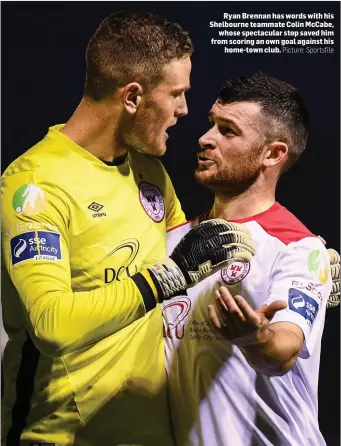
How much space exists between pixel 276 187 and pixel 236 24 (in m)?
0.44

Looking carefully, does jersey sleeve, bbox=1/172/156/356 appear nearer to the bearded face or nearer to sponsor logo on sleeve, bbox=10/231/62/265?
sponsor logo on sleeve, bbox=10/231/62/265

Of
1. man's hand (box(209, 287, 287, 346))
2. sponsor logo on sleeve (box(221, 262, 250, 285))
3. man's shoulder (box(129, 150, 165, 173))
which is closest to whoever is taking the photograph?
man's hand (box(209, 287, 287, 346))

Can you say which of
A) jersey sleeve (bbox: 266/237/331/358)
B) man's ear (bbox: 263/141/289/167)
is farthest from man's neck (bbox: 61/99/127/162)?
jersey sleeve (bbox: 266/237/331/358)

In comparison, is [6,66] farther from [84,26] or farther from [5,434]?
[5,434]

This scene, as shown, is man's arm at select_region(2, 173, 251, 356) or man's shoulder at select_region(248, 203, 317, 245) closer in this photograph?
man's arm at select_region(2, 173, 251, 356)

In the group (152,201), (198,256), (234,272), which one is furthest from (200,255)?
(152,201)

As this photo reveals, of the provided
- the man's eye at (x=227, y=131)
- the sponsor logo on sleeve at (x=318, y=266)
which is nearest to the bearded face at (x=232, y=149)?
the man's eye at (x=227, y=131)

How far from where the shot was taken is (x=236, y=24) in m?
1.93

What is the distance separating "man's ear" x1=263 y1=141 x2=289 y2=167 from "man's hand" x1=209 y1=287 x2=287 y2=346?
375 millimetres

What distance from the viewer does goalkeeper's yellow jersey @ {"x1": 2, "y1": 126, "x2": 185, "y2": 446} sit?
5.51ft

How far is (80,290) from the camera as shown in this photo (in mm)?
1746

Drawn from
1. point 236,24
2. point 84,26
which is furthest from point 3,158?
point 236,24

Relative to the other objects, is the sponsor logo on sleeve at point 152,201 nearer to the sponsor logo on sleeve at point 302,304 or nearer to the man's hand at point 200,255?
the man's hand at point 200,255

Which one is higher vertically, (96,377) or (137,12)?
(137,12)
